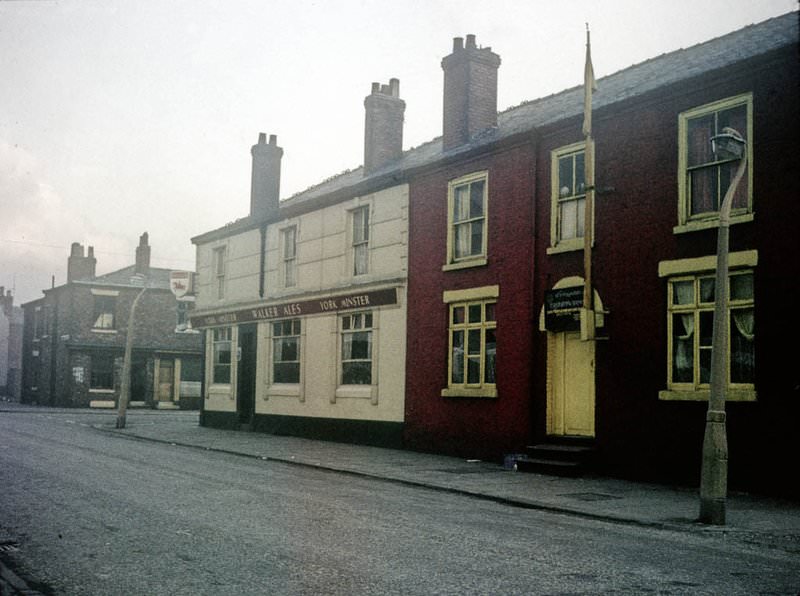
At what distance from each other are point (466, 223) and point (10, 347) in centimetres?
6168

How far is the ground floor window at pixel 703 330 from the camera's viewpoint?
13648mm

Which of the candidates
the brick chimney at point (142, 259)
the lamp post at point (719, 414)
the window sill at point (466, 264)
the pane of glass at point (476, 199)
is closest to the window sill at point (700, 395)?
the lamp post at point (719, 414)

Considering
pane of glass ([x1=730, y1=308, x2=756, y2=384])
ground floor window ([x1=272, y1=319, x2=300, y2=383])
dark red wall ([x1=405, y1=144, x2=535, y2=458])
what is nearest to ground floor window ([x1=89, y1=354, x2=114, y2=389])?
ground floor window ([x1=272, y1=319, x2=300, y2=383])

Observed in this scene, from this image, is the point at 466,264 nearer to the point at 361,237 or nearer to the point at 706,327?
the point at 361,237

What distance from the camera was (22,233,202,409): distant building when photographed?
48.2 m

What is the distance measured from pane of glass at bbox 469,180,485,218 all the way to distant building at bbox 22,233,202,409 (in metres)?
30.7

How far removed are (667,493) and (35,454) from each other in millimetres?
12189

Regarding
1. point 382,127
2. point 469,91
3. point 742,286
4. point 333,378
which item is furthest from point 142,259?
point 742,286

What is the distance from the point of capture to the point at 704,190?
47.8 feet

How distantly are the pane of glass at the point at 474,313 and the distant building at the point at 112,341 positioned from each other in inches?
1212

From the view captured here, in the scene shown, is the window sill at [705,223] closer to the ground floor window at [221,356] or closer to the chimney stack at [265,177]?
the chimney stack at [265,177]

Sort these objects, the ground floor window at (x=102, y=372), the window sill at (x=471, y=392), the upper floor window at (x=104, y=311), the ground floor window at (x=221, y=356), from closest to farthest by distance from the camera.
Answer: the window sill at (x=471, y=392) < the ground floor window at (x=221, y=356) < the ground floor window at (x=102, y=372) < the upper floor window at (x=104, y=311)

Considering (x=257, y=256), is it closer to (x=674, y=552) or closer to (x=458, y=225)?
(x=458, y=225)

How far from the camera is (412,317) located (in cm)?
2086
